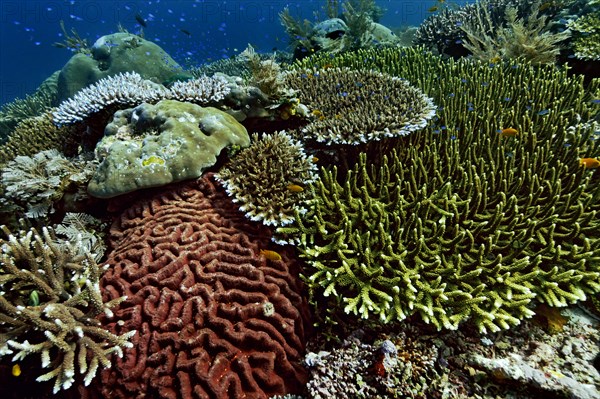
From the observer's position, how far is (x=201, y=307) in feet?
9.36

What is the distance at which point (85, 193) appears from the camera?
3.83 m

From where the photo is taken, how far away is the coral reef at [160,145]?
3457 millimetres

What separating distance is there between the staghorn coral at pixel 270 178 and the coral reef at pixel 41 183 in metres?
1.73

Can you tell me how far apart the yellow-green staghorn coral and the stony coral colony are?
20 mm

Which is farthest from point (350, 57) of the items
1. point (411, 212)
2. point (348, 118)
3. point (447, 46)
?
point (411, 212)

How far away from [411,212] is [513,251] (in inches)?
37.5

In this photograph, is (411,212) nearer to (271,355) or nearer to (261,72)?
(271,355)

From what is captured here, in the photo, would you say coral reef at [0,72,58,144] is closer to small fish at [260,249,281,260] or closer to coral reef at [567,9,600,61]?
small fish at [260,249,281,260]

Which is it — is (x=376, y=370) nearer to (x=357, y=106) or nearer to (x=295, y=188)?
(x=295, y=188)

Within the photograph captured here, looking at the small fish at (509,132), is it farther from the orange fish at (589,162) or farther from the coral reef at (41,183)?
the coral reef at (41,183)

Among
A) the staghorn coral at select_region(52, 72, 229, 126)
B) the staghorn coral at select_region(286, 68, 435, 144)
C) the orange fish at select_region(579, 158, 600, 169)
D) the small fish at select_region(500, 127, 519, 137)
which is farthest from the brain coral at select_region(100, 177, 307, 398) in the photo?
the orange fish at select_region(579, 158, 600, 169)

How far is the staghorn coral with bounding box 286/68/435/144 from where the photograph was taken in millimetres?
3893

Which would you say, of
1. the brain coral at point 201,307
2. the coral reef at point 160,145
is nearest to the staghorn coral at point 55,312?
the brain coral at point 201,307

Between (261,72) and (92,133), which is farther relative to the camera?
(92,133)
